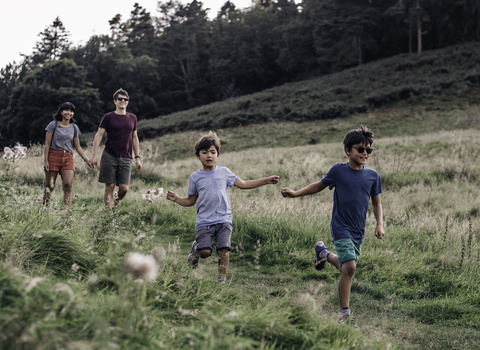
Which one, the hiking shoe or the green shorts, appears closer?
the green shorts

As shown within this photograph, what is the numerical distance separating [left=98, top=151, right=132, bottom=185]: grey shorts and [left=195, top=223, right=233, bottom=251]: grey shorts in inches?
119

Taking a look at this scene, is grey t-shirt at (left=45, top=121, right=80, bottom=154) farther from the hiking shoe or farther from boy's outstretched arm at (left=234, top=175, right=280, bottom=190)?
the hiking shoe

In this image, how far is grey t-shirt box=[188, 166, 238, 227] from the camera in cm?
398

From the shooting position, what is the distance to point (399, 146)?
1465 centimetres

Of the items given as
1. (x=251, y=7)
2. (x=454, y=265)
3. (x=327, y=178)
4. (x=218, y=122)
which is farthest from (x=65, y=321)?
(x=251, y=7)

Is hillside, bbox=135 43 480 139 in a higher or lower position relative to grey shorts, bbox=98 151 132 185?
higher

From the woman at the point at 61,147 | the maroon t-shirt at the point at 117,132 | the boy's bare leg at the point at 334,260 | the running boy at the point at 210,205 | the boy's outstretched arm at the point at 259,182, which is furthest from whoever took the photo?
the woman at the point at 61,147

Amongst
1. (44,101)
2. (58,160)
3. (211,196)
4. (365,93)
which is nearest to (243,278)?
(211,196)

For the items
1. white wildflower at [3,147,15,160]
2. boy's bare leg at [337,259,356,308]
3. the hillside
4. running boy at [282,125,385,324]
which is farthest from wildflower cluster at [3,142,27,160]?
the hillside

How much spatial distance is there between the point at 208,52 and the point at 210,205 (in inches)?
2864

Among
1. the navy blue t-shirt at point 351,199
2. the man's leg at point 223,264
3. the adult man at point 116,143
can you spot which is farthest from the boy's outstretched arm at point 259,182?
the adult man at point 116,143

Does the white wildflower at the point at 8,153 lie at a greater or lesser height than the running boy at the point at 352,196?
greater

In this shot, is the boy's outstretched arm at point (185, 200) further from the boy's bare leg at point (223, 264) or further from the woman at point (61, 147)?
the woman at point (61, 147)

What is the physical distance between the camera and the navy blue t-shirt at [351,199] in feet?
11.7
